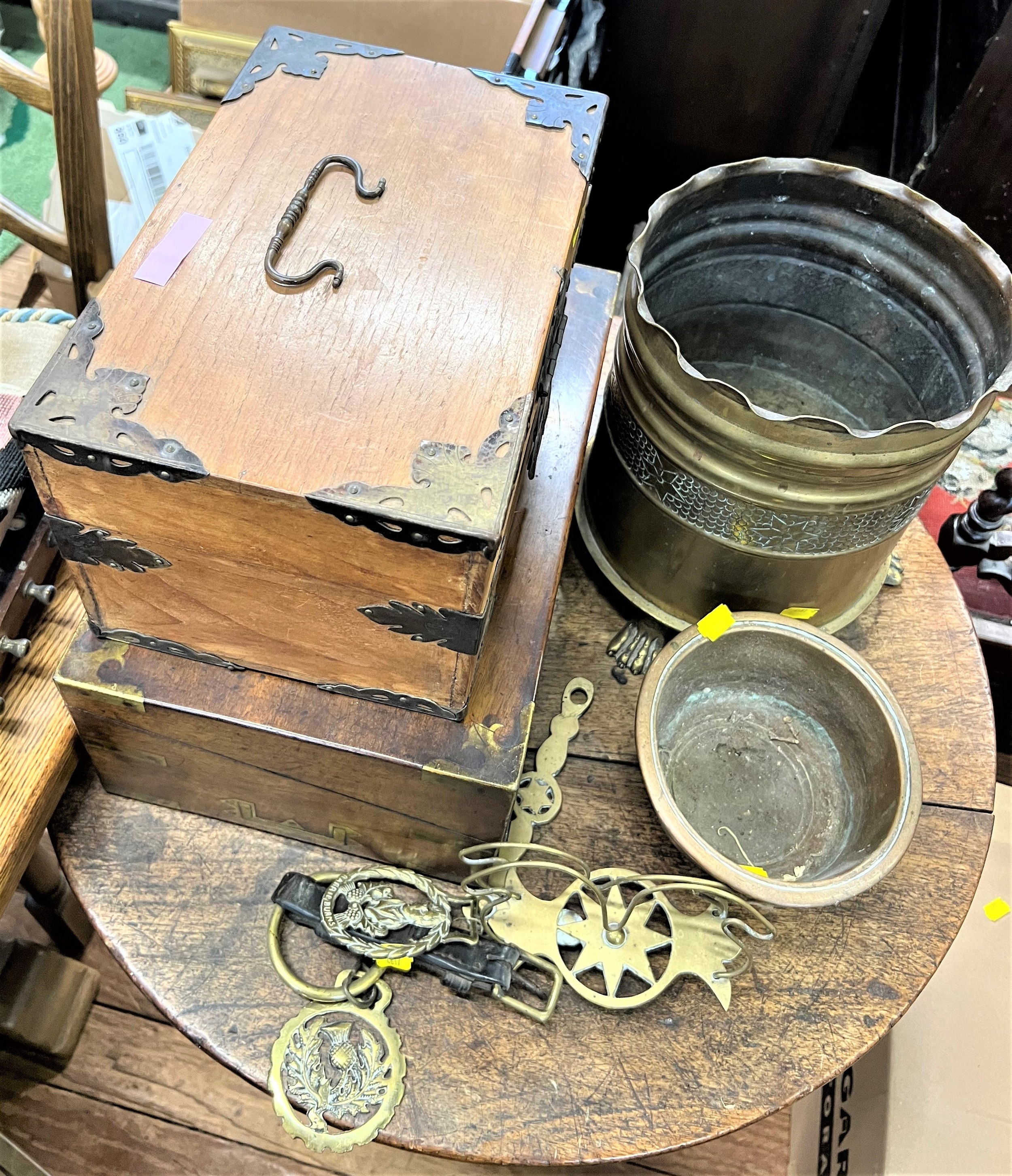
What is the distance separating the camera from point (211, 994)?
2.75 ft

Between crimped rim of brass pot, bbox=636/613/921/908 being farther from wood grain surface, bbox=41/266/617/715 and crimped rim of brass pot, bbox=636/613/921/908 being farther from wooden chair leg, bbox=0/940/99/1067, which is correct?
wooden chair leg, bbox=0/940/99/1067

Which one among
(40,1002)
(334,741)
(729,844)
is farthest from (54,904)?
(729,844)

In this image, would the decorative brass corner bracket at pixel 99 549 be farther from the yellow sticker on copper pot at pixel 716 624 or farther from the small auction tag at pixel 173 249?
the yellow sticker on copper pot at pixel 716 624

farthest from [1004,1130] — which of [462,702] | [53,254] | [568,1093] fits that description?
[53,254]

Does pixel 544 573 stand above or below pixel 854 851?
above

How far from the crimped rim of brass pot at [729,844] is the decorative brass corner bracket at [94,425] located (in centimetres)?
49

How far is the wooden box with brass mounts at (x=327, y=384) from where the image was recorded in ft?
2.00

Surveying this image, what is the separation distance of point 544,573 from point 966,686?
57cm

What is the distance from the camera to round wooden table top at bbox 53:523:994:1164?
0.80m

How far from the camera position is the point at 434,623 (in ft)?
2.26

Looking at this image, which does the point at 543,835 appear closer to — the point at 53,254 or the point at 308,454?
the point at 308,454

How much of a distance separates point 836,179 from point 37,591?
946 mm

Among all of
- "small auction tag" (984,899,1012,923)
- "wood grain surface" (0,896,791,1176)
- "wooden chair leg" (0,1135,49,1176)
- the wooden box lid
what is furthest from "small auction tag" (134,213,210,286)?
"small auction tag" (984,899,1012,923)

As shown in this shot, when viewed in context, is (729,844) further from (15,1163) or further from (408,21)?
(408,21)
